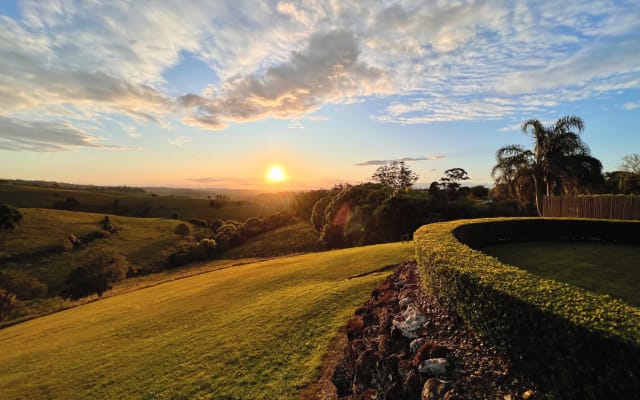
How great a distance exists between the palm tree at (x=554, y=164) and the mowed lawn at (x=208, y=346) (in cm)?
1889

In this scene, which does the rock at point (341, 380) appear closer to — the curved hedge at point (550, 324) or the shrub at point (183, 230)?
the curved hedge at point (550, 324)

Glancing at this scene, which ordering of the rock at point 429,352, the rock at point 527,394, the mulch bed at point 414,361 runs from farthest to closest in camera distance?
the rock at point 429,352, the mulch bed at point 414,361, the rock at point 527,394

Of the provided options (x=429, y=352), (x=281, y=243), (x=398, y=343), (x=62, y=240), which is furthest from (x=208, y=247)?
(x=429, y=352)

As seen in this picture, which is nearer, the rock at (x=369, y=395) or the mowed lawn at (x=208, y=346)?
the rock at (x=369, y=395)

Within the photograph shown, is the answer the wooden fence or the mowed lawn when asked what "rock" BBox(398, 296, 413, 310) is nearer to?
the mowed lawn

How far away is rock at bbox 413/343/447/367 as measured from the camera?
5695mm

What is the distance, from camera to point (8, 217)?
217ft

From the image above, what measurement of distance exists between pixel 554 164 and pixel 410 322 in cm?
3062

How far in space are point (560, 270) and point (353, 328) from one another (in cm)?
752

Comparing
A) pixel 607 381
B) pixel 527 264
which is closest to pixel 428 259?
pixel 607 381

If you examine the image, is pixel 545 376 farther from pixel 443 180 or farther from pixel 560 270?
pixel 443 180

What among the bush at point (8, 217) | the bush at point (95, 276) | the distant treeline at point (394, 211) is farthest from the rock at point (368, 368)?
the bush at point (8, 217)

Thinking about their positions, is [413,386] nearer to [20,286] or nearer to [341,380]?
[341,380]

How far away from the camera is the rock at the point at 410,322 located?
6980 millimetres
